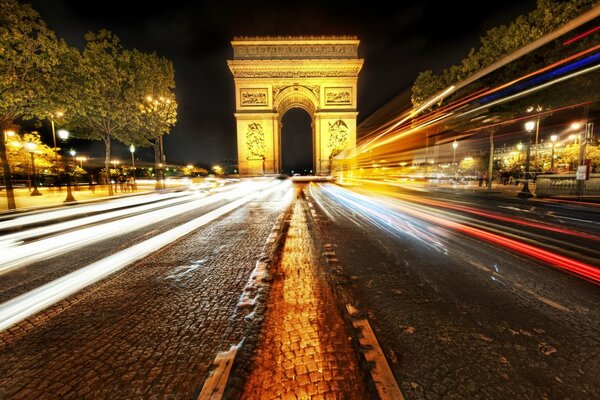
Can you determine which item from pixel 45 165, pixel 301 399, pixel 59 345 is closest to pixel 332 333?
pixel 301 399

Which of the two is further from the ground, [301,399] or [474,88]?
[474,88]

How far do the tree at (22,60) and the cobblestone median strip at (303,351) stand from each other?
45.8ft

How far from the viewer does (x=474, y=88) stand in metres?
14.7

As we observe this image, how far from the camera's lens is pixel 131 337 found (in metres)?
2.05

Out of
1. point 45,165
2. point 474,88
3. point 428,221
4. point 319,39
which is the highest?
point 319,39

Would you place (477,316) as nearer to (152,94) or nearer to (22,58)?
(22,58)

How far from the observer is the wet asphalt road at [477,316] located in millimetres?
1556

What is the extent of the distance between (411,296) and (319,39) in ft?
143

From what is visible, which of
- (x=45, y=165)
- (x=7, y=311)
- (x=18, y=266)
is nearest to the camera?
(x=7, y=311)

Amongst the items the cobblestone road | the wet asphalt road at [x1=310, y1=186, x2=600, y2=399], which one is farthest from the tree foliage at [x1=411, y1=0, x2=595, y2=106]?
the cobblestone road

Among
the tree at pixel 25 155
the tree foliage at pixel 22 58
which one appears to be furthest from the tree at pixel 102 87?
the tree at pixel 25 155

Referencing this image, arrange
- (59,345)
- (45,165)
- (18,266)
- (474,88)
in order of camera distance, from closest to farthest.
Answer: (59,345)
(18,266)
(474,88)
(45,165)

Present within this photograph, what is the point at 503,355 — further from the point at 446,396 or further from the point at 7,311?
the point at 7,311

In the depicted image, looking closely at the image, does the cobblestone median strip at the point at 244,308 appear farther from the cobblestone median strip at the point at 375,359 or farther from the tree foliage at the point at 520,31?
the tree foliage at the point at 520,31
